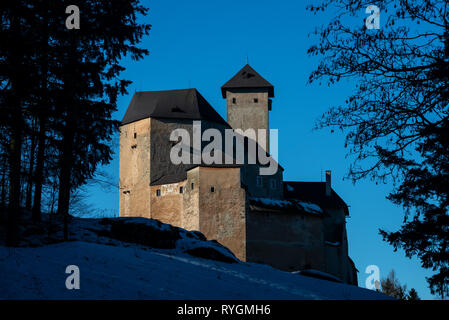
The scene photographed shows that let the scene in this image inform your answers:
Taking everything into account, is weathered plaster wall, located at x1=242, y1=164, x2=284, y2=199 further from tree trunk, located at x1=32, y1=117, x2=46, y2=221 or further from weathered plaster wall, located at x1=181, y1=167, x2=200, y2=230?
tree trunk, located at x1=32, y1=117, x2=46, y2=221

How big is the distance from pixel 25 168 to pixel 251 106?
52.4m

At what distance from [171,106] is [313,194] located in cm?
1559

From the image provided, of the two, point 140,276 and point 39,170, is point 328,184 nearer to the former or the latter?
point 39,170

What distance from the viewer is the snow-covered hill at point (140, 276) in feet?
35.3

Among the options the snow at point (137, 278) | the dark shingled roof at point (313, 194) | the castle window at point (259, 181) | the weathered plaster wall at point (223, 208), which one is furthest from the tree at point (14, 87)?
the dark shingled roof at point (313, 194)

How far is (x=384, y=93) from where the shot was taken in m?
9.65

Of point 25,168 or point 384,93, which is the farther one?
point 25,168

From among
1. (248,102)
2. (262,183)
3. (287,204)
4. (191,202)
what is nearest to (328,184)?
(262,183)

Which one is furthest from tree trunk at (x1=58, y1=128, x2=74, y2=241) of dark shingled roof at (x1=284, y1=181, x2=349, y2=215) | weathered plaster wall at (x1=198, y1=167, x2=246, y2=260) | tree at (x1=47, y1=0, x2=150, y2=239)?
dark shingled roof at (x1=284, y1=181, x2=349, y2=215)

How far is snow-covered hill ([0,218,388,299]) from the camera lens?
10750 mm

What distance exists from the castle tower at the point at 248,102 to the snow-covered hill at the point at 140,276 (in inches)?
1901

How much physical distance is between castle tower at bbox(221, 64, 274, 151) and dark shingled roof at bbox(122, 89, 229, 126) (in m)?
9.45
